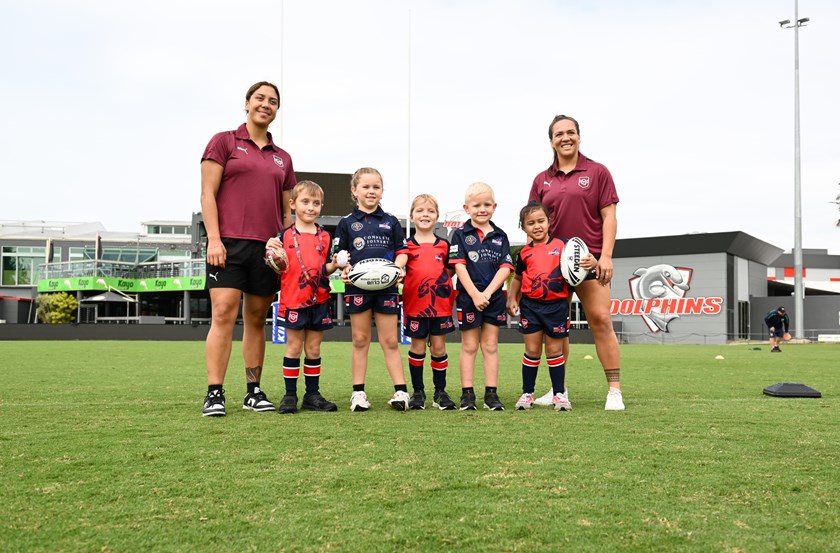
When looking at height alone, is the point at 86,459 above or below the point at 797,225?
below

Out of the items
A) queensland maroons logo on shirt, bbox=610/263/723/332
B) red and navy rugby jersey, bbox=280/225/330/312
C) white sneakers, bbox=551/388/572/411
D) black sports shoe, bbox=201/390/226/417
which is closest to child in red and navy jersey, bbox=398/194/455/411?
red and navy rugby jersey, bbox=280/225/330/312

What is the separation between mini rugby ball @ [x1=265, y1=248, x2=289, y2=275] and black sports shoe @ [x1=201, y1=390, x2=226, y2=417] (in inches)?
32.8

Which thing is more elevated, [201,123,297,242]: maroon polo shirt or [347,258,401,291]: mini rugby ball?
[201,123,297,242]: maroon polo shirt

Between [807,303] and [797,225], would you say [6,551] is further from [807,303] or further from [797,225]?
[807,303]

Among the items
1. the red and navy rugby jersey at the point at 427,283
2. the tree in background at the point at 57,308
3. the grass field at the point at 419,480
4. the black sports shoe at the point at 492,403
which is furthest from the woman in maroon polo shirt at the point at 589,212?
the tree in background at the point at 57,308

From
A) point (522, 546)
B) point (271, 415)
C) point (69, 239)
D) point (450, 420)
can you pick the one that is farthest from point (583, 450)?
point (69, 239)

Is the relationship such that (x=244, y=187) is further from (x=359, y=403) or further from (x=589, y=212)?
(x=589, y=212)

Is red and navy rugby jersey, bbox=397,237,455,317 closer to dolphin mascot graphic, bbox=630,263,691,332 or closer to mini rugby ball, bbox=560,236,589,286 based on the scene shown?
Result: mini rugby ball, bbox=560,236,589,286

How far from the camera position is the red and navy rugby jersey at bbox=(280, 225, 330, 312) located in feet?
14.5

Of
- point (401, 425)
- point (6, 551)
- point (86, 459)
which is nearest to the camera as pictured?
point (6, 551)

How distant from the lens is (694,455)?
9.68ft

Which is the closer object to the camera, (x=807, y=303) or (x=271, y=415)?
(x=271, y=415)

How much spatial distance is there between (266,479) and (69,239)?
64255 mm

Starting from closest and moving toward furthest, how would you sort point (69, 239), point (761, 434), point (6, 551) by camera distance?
point (6, 551), point (761, 434), point (69, 239)
